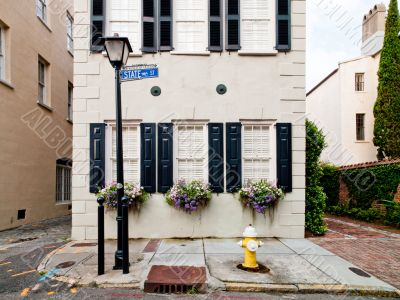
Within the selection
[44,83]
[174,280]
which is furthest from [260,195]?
[44,83]

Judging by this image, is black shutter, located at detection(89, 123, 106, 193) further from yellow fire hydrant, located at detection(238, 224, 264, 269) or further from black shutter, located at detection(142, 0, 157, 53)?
yellow fire hydrant, located at detection(238, 224, 264, 269)

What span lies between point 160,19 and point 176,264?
5.90m

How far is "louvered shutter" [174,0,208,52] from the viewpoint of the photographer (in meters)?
8.02

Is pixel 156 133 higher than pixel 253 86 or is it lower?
lower

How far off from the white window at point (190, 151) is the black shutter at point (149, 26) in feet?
7.04

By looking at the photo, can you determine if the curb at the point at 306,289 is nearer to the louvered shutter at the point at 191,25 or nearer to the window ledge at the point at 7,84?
the louvered shutter at the point at 191,25

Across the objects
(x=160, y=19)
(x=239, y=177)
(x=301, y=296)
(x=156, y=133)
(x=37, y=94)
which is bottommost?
(x=301, y=296)

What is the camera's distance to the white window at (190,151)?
7.90 metres

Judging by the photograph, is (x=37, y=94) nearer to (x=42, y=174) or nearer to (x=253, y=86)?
(x=42, y=174)

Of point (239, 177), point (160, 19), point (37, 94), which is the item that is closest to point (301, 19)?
point (160, 19)

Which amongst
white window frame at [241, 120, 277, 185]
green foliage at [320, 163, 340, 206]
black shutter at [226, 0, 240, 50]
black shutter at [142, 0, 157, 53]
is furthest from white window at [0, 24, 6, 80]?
green foliage at [320, 163, 340, 206]

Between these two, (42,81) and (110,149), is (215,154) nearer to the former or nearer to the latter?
(110,149)

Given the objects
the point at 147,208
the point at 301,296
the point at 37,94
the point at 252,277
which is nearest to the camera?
the point at 301,296

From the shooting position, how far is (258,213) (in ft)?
25.6
